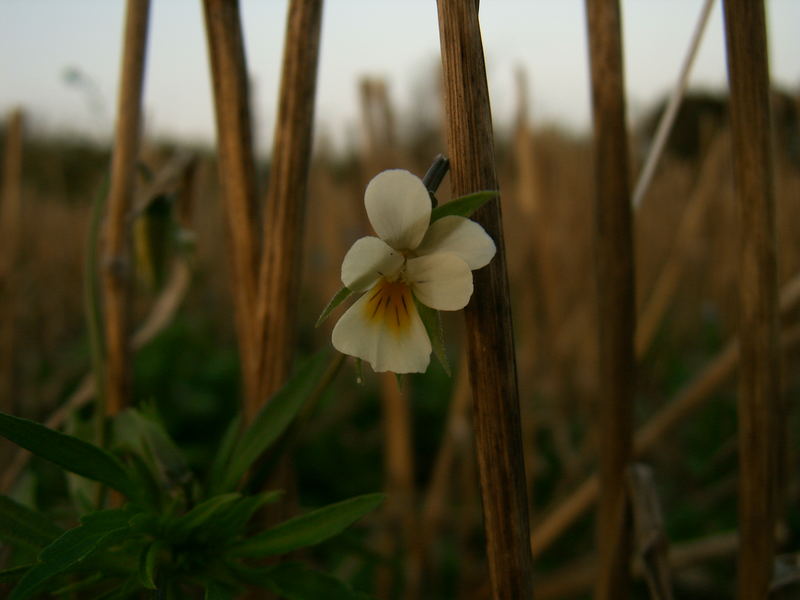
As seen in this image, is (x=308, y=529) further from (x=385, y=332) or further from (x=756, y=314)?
(x=756, y=314)

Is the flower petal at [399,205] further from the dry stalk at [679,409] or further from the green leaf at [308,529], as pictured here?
the dry stalk at [679,409]

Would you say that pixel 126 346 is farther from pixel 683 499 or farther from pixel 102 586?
pixel 683 499

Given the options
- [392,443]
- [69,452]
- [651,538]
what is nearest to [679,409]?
[651,538]

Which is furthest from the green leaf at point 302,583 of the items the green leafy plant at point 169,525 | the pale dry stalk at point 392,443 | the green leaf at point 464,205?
the pale dry stalk at point 392,443

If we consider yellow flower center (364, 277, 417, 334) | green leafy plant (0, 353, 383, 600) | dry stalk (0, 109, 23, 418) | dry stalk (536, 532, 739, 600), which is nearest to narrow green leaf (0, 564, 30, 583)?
green leafy plant (0, 353, 383, 600)

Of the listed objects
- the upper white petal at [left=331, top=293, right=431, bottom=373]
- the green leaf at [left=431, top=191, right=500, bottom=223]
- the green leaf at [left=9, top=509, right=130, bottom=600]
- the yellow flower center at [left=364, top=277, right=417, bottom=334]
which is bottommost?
the green leaf at [left=9, top=509, right=130, bottom=600]

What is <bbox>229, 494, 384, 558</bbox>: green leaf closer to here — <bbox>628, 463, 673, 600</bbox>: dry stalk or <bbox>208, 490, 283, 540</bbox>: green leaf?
<bbox>208, 490, 283, 540</bbox>: green leaf

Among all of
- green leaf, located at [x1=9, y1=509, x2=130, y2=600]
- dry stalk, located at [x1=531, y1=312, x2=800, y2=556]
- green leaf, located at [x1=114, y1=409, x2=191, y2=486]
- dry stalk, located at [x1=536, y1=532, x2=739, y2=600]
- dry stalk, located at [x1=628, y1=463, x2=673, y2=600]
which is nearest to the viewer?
green leaf, located at [x1=9, y1=509, x2=130, y2=600]
